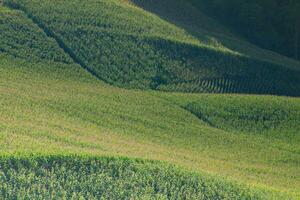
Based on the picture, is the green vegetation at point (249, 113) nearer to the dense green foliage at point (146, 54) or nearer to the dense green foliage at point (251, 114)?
the dense green foliage at point (251, 114)

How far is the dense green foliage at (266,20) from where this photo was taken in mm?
72312

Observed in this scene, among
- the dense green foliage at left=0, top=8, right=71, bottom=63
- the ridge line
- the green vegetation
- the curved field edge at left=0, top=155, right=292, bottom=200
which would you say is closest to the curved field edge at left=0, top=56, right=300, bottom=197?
the green vegetation

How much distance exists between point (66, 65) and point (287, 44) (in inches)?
1372

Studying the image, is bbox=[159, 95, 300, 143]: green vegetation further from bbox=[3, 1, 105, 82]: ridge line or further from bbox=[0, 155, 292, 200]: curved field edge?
bbox=[0, 155, 292, 200]: curved field edge

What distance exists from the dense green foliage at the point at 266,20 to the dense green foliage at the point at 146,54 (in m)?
14.3

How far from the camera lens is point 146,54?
52281 millimetres

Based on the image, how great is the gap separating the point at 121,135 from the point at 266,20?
142 ft

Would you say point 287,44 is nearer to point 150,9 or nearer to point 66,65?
point 150,9

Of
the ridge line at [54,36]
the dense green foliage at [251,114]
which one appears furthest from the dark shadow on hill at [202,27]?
Result: the ridge line at [54,36]

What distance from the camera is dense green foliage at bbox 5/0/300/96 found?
49.1 metres

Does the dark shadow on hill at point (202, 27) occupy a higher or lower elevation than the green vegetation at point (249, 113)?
higher

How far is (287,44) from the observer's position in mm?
73750

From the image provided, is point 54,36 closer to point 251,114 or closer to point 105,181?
point 251,114

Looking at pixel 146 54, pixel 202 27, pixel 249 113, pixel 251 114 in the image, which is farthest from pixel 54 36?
pixel 202 27
